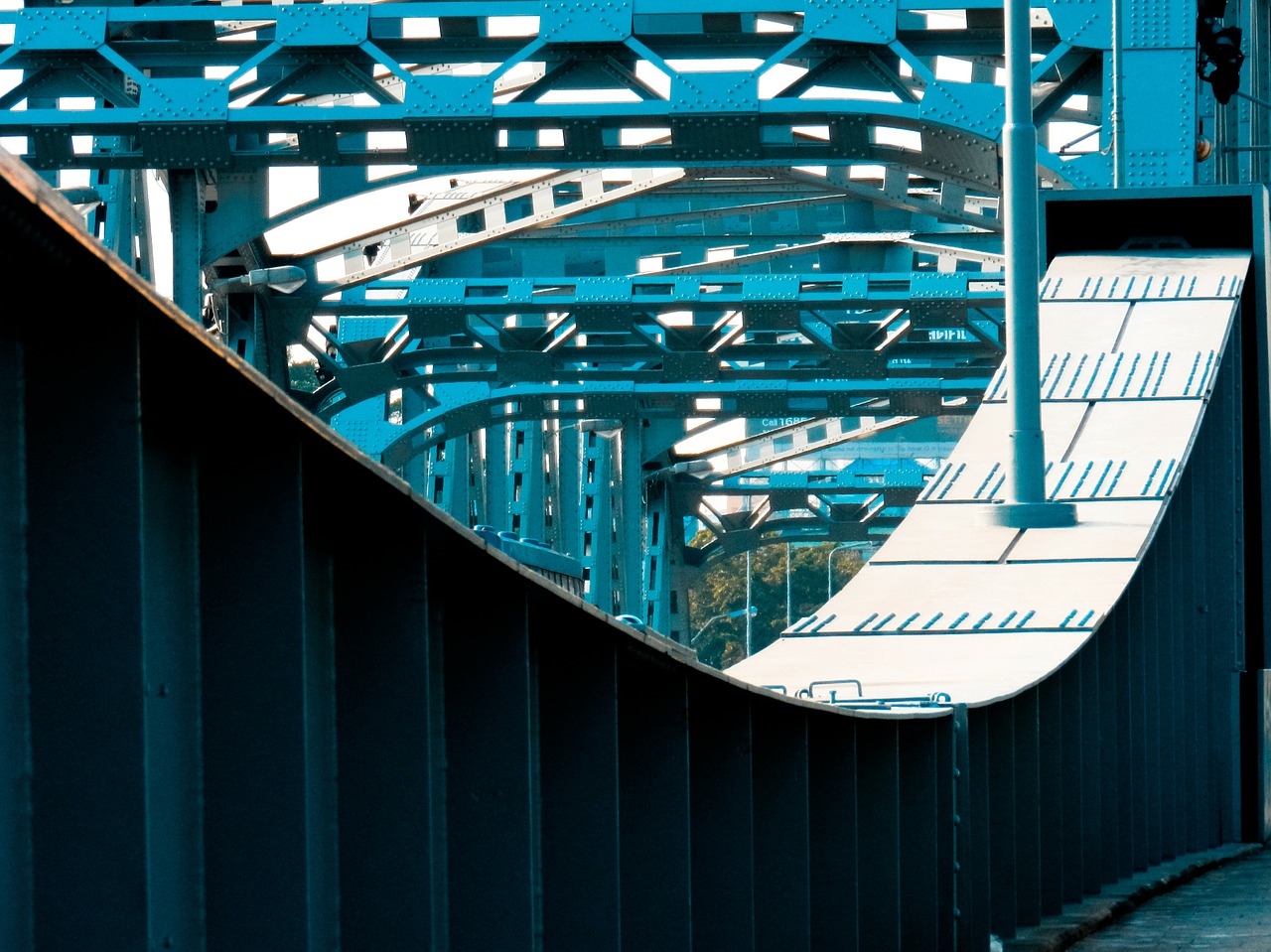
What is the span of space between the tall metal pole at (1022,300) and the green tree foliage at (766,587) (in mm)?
127261

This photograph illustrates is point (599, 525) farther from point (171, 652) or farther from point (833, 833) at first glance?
point (171, 652)

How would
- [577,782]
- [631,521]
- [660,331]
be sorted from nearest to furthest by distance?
[577,782]
[660,331]
[631,521]

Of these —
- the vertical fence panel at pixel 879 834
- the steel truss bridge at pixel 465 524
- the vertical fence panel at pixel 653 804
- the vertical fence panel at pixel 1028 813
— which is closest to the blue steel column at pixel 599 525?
the steel truss bridge at pixel 465 524

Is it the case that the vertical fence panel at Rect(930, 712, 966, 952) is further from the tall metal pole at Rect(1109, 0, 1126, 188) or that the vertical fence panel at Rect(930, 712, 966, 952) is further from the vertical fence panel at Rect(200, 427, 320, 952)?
the tall metal pole at Rect(1109, 0, 1126, 188)

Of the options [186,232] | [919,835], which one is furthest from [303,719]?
[186,232]

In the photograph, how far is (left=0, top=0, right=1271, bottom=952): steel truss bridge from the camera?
3.63 metres

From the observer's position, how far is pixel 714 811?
638cm

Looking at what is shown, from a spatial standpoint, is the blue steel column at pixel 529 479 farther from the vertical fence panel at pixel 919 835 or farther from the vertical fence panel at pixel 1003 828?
the vertical fence panel at pixel 919 835

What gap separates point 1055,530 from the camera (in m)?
12.4

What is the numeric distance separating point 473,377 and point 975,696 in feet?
82.0

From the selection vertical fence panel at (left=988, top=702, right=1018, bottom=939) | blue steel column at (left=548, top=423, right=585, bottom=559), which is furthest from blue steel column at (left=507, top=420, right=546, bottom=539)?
vertical fence panel at (left=988, top=702, right=1018, bottom=939)

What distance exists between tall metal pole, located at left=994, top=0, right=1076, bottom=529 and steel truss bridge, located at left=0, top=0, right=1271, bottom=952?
0.57 metres

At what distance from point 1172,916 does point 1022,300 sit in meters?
3.84

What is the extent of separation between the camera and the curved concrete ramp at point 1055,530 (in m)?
9.97
